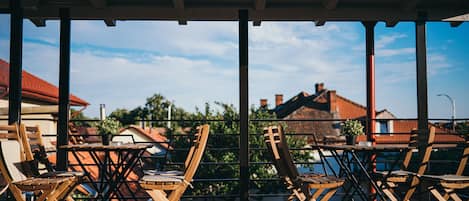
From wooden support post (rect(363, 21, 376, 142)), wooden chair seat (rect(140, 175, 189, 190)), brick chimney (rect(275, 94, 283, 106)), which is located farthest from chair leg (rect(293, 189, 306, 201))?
brick chimney (rect(275, 94, 283, 106))

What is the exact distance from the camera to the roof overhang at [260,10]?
4.53 meters

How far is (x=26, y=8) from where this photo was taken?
14.6 feet

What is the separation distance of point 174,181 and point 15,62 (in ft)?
6.67

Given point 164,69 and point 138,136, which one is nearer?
point 138,136

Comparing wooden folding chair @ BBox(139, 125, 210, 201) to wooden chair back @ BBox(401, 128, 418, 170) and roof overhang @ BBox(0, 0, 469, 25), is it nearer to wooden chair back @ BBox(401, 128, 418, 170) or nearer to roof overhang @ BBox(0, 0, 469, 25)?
roof overhang @ BBox(0, 0, 469, 25)

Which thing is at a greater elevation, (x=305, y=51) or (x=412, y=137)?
(x=305, y=51)

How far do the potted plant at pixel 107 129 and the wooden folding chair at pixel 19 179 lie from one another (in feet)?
1.77

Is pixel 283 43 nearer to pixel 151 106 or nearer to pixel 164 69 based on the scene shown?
pixel 164 69

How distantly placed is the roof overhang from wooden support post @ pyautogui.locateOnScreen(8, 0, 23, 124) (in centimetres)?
20

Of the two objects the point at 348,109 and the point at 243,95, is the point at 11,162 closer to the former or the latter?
the point at 243,95

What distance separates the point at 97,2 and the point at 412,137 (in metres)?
3.43

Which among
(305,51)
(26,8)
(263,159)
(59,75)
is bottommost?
(263,159)

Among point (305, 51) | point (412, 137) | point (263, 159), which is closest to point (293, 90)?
point (305, 51)

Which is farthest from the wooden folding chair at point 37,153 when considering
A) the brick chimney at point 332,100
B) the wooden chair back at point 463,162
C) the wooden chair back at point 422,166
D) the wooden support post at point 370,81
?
the brick chimney at point 332,100
